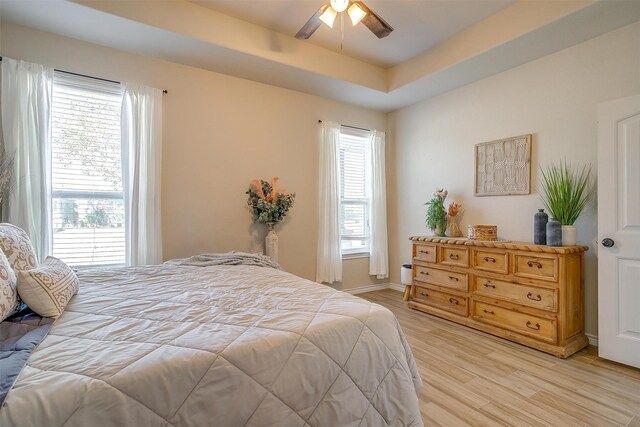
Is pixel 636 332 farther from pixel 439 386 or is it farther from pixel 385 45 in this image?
pixel 385 45

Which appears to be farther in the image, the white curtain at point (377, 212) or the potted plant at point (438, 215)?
the white curtain at point (377, 212)

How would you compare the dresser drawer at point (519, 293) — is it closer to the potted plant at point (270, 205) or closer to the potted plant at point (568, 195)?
the potted plant at point (568, 195)

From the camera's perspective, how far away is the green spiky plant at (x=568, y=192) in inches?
103

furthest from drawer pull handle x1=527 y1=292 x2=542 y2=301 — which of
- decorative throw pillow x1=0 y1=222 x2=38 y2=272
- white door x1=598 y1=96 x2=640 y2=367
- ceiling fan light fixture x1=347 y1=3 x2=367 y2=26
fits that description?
decorative throw pillow x1=0 y1=222 x2=38 y2=272

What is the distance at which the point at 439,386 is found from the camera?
6.48 feet

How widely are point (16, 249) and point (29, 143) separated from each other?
54.6 inches

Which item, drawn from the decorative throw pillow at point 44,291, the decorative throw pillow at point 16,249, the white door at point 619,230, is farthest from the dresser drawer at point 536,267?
the decorative throw pillow at point 16,249

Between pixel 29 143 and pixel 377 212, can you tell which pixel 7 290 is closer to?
pixel 29 143

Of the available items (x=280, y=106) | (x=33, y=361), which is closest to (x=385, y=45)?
(x=280, y=106)

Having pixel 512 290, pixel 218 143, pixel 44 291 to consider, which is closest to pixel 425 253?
pixel 512 290

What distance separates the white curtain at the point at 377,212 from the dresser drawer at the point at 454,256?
1.15 meters

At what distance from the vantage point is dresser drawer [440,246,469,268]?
3.11 meters

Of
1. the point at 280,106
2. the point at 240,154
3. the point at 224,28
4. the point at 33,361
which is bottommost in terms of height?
the point at 33,361

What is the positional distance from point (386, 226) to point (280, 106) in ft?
7.50
